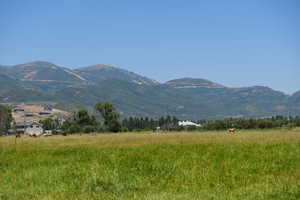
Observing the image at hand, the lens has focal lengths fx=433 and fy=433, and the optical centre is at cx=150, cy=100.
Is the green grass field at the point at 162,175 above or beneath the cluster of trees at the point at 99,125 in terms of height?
beneath

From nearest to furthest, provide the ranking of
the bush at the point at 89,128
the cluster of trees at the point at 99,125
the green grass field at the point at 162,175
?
1. the green grass field at the point at 162,175
2. the bush at the point at 89,128
3. the cluster of trees at the point at 99,125

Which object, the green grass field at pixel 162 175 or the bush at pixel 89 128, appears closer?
the green grass field at pixel 162 175

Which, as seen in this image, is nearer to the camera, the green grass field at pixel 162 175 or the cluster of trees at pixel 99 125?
the green grass field at pixel 162 175

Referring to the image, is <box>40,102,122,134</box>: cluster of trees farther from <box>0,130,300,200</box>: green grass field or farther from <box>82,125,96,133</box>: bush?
<box>0,130,300,200</box>: green grass field

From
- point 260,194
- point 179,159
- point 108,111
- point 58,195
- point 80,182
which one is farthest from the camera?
point 108,111

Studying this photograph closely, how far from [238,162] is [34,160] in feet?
41.2

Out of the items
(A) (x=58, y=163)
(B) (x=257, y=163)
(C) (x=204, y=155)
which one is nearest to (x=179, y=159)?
(C) (x=204, y=155)

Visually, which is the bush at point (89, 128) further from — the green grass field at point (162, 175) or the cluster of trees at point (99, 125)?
the green grass field at point (162, 175)

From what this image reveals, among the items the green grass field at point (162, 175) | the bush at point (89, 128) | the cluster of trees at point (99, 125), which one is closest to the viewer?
the green grass field at point (162, 175)

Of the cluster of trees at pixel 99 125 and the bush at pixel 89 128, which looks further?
the cluster of trees at pixel 99 125

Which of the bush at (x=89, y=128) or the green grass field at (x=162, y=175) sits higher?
the bush at (x=89, y=128)

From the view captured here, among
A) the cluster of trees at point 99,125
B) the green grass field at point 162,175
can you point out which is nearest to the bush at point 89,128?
the cluster of trees at point 99,125

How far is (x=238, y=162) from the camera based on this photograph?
22.5m

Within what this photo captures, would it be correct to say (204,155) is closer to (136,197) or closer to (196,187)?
(196,187)
